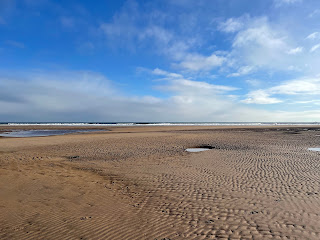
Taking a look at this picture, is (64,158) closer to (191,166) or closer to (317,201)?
(191,166)

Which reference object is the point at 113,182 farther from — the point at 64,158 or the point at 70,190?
the point at 64,158

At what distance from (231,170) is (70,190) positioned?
9.08 meters

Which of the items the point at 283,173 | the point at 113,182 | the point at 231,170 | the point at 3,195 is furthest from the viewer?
the point at 231,170

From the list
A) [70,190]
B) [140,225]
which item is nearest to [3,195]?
[70,190]

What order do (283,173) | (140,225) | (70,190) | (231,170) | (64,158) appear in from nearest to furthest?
(140,225) → (70,190) → (283,173) → (231,170) → (64,158)

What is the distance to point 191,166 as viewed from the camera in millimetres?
13281

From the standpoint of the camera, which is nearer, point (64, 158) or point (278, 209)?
point (278, 209)

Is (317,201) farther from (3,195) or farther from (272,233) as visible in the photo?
(3,195)

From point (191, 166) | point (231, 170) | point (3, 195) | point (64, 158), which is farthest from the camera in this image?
point (64, 158)

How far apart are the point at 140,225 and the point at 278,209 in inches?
189

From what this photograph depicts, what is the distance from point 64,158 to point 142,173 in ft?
26.4

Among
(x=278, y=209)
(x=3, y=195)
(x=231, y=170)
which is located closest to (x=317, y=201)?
(x=278, y=209)

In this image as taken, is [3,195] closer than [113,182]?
Yes

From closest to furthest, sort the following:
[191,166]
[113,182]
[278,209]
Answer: [278,209] → [113,182] → [191,166]
